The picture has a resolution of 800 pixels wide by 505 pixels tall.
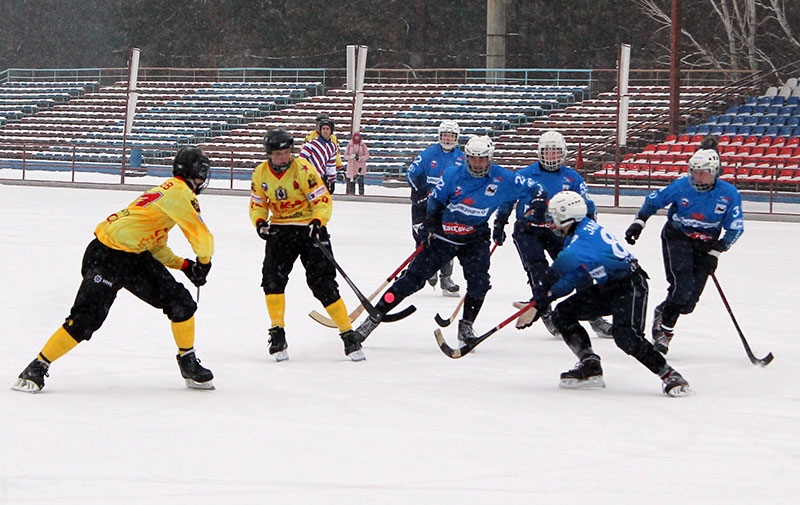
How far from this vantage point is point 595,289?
246 inches

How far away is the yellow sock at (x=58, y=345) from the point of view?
18.9 ft

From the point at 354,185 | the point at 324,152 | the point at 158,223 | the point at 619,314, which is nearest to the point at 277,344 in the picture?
the point at 158,223

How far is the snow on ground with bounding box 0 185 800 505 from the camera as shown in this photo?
172 inches

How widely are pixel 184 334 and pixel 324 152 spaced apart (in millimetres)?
→ 6840

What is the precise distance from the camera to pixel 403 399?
19.5 feet

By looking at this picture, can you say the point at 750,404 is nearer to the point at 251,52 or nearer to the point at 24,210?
the point at 24,210

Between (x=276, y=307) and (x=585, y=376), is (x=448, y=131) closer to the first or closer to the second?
(x=276, y=307)

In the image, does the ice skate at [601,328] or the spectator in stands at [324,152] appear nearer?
the ice skate at [601,328]

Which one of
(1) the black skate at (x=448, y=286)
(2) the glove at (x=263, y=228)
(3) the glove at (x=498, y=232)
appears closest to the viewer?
(2) the glove at (x=263, y=228)

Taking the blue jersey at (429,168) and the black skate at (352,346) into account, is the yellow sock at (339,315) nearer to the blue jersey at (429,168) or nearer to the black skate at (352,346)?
the black skate at (352,346)

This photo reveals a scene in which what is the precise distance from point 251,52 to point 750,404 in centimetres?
3841

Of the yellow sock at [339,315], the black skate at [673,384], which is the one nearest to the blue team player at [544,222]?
the yellow sock at [339,315]

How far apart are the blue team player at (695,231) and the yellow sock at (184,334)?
9.54 feet

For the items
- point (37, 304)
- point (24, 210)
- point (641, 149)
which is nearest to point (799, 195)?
point (641, 149)
